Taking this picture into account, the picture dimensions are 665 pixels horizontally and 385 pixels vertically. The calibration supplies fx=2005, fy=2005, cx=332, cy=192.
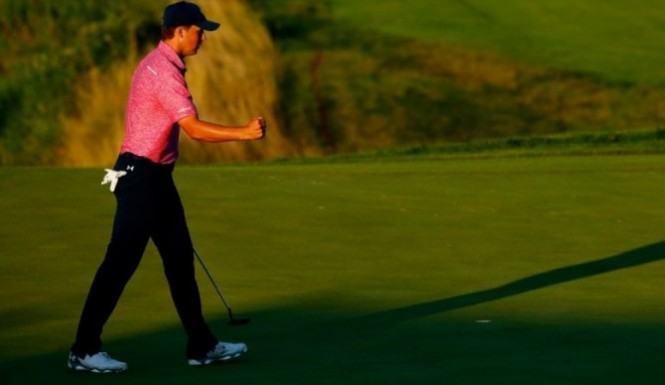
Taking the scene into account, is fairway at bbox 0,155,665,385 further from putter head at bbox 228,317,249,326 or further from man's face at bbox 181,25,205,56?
man's face at bbox 181,25,205,56

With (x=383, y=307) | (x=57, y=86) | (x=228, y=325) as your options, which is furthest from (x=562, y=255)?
(x=57, y=86)

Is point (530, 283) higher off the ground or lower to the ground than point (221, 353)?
lower

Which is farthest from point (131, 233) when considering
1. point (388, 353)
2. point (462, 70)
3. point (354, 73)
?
point (354, 73)

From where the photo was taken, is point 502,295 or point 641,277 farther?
point 641,277

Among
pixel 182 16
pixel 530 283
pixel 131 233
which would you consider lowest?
pixel 530 283

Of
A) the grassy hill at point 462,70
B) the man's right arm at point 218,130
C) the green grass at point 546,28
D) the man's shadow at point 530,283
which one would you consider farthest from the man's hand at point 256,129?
the green grass at point 546,28

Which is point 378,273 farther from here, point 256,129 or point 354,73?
point 354,73

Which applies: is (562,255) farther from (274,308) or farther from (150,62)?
(150,62)

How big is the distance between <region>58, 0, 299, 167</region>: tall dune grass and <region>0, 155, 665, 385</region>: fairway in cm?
491

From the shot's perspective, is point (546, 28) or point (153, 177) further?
point (546, 28)

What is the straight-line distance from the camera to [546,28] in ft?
97.5

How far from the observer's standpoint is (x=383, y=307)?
443 inches

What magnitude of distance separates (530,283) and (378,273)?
1.06 meters

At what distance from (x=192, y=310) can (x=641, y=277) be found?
390cm
